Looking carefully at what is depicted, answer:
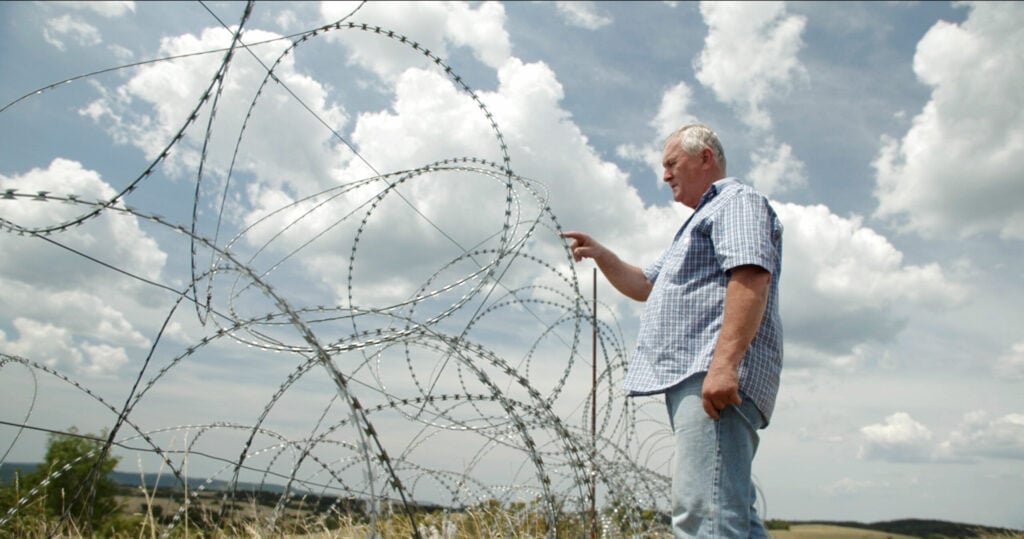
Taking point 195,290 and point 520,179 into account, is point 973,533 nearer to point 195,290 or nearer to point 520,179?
point 520,179

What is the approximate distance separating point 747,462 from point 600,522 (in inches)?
100

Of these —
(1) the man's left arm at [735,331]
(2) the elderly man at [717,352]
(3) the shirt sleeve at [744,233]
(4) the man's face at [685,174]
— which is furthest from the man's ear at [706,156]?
(1) the man's left arm at [735,331]

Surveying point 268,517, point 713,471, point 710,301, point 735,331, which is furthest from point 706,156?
point 268,517

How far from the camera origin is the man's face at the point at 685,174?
11.2 feet

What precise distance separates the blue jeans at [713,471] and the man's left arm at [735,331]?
80mm

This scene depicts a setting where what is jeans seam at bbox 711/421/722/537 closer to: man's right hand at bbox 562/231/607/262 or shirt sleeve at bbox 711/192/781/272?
shirt sleeve at bbox 711/192/781/272

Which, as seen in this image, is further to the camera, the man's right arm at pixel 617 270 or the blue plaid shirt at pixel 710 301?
the man's right arm at pixel 617 270

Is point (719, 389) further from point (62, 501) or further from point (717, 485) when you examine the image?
point (62, 501)

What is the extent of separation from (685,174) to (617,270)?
2.77ft

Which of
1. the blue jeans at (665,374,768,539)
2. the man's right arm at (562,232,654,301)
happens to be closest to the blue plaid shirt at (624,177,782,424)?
the blue jeans at (665,374,768,539)

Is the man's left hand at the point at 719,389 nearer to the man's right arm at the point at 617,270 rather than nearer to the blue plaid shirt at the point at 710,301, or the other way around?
the blue plaid shirt at the point at 710,301

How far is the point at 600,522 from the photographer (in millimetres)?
4996

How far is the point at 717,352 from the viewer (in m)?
2.67

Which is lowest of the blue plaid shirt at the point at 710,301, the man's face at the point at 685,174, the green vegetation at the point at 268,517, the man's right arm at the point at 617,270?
the green vegetation at the point at 268,517
